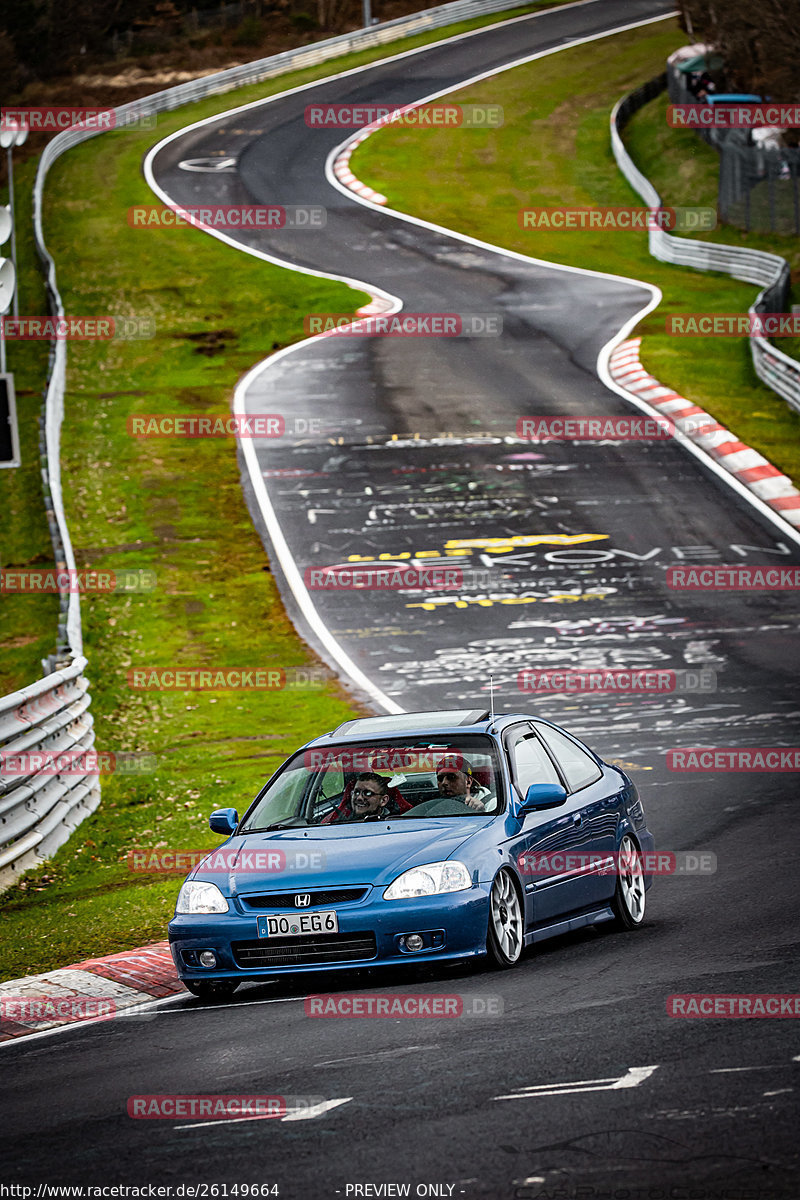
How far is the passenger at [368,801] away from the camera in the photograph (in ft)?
31.2

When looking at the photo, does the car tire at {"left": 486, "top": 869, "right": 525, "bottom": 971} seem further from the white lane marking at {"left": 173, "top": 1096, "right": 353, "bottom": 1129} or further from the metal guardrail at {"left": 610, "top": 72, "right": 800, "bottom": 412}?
the metal guardrail at {"left": 610, "top": 72, "right": 800, "bottom": 412}

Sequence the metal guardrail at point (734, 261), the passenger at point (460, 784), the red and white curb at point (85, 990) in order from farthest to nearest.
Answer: the metal guardrail at point (734, 261) → the passenger at point (460, 784) → the red and white curb at point (85, 990)

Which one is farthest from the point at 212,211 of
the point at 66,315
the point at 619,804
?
the point at 619,804

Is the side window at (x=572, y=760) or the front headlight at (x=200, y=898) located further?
the side window at (x=572, y=760)

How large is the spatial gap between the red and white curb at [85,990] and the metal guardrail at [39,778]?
2842 millimetres

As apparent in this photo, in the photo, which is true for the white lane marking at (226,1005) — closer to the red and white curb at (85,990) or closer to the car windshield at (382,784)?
the red and white curb at (85,990)

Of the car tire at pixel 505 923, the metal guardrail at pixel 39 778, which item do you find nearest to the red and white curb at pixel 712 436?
the metal guardrail at pixel 39 778

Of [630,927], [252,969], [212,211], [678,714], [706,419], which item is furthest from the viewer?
[212,211]

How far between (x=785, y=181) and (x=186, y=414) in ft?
70.2

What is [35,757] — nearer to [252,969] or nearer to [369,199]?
[252,969]

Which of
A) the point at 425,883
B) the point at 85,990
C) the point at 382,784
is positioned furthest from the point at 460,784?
the point at 85,990

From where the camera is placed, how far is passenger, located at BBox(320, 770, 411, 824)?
9516mm

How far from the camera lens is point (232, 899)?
880 centimetres

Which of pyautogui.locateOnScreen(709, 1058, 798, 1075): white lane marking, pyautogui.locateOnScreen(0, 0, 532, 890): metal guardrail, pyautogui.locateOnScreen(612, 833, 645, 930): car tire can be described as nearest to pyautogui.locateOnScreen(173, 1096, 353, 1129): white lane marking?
pyautogui.locateOnScreen(709, 1058, 798, 1075): white lane marking
